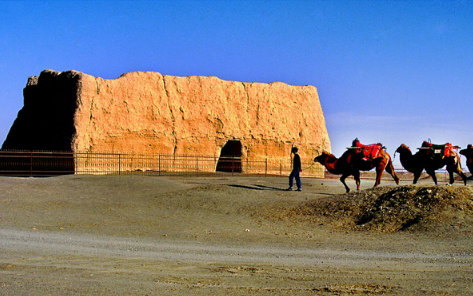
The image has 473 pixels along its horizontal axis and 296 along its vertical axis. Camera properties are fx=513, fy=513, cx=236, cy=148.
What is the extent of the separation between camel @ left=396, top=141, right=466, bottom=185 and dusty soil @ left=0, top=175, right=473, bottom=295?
4.52 metres

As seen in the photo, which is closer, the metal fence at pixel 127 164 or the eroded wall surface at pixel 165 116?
the metal fence at pixel 127 164

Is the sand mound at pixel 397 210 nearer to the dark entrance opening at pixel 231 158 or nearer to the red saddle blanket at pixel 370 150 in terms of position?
the red saddle blanket at pixel 370 150

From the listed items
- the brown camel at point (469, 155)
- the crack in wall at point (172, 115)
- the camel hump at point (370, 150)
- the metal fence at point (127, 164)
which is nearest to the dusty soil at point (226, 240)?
the camel hump at point (370, 150)

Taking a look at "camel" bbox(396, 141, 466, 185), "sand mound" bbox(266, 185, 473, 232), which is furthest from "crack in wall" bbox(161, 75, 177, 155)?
"sand mound" bbox(266, 185, 473, 232)

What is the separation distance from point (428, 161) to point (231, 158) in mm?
13919

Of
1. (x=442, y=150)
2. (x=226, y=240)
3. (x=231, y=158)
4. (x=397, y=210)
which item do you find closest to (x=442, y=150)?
(x=442, y=150)

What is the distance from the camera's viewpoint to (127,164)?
26859 mm

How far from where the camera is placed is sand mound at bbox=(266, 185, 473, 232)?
12.1 m

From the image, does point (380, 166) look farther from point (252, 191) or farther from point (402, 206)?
point (402, 206)

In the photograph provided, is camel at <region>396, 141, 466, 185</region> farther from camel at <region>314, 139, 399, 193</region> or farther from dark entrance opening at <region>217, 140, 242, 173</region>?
dark entrance opening at <region>217, 140, 242, 173</region>

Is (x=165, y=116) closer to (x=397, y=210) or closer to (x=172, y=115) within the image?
(x=172, y=115)

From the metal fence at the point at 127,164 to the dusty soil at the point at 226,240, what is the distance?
535cm

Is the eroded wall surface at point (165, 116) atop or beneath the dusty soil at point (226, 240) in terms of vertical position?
atop

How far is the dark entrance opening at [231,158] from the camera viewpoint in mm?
30469
